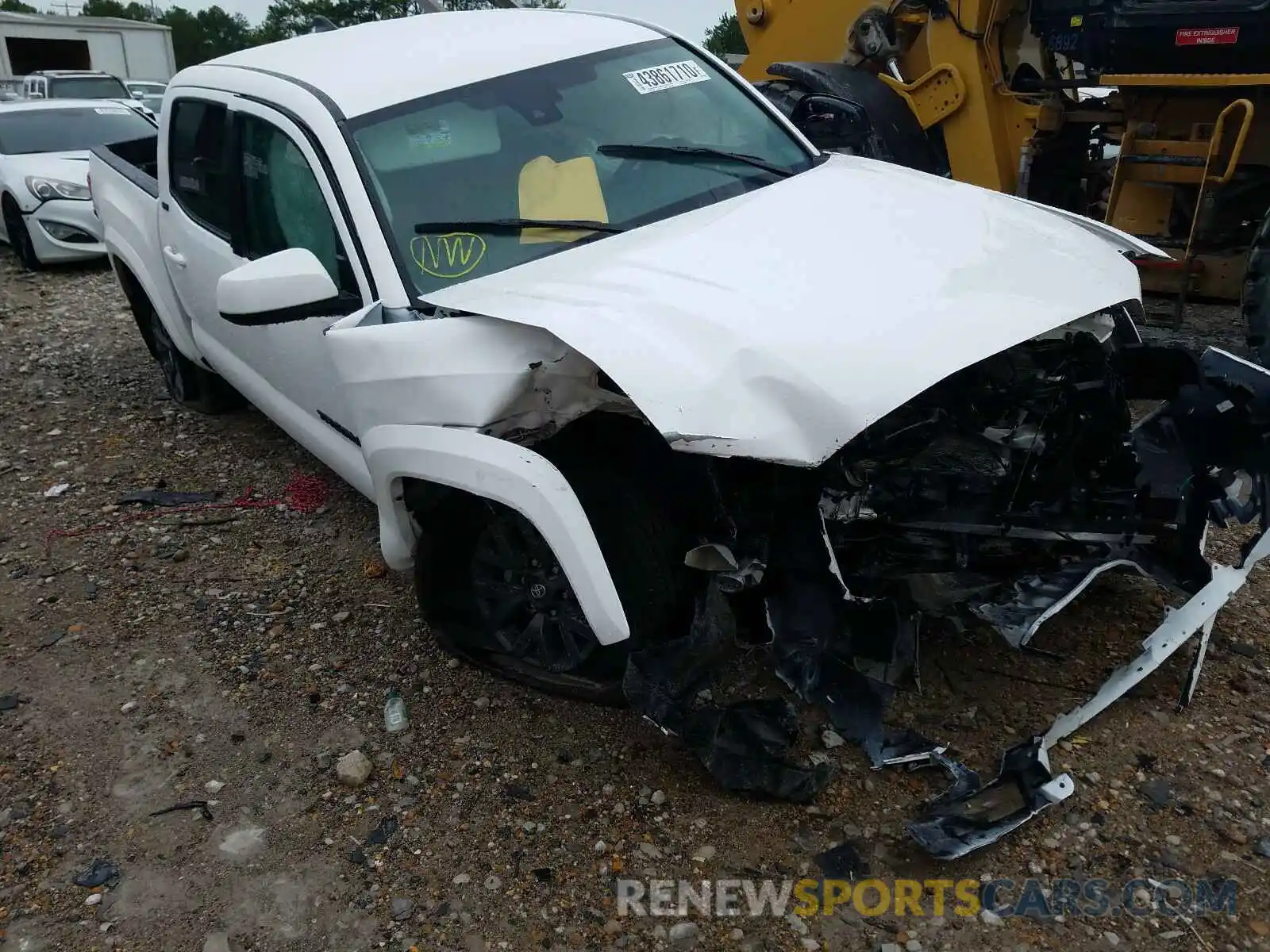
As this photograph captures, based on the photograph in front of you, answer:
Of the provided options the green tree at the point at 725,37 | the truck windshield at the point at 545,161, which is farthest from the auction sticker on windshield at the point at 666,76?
the green tree at the point at 725,37

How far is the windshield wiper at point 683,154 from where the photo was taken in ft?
10.7

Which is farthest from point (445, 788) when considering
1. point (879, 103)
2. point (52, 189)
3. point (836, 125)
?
point (52, 189)

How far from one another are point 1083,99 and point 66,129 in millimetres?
8952

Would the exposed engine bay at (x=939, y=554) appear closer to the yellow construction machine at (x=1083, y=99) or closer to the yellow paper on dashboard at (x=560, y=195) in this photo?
the yellow paper on dashboard at (x=560, y=195)

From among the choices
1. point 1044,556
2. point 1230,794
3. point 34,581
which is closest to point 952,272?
point 1044,556

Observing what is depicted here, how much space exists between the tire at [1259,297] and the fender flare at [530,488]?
3503mm

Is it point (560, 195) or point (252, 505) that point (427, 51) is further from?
point (252, 505)

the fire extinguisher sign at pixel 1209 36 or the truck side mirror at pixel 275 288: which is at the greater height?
the fire extinguisher sign at pixel 1209 36

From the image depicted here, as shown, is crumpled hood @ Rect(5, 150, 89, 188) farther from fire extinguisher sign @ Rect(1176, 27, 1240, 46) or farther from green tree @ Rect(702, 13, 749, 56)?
green tree @ Rect(702, 13, 749, 56)

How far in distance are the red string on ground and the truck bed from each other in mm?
1474

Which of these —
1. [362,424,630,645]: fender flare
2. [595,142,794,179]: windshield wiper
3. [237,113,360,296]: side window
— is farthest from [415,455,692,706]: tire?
[595,142,794,179]: windshield wiper

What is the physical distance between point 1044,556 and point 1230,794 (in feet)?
2.35

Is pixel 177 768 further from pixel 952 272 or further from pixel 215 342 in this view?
pixel 952 272

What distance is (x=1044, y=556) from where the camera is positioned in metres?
2.73
